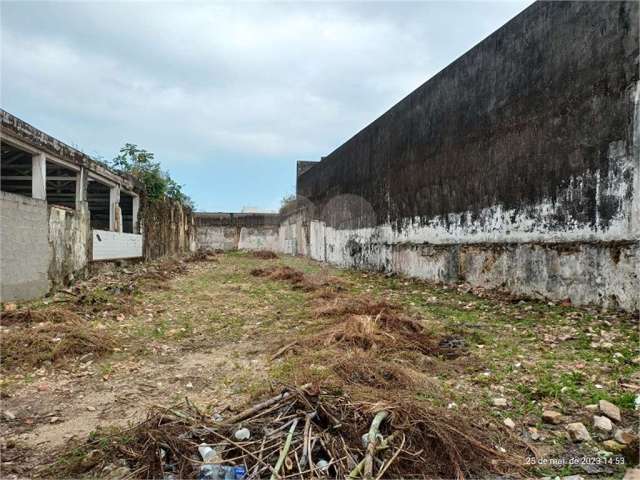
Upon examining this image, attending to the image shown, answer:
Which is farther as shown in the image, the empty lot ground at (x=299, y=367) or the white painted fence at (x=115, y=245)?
the white painted fence at (x=115, y=245)

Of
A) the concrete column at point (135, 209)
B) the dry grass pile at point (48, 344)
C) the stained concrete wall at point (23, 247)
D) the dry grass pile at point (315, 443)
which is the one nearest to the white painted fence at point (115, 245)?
the concrete column at point (135, 209)

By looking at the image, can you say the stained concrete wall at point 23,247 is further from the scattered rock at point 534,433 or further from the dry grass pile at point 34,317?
the scattered rock at point 534,433

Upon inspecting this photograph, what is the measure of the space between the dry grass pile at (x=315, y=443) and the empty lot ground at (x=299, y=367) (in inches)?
7.0

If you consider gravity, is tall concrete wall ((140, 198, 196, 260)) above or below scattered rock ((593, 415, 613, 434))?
above

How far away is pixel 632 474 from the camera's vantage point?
1.94 m

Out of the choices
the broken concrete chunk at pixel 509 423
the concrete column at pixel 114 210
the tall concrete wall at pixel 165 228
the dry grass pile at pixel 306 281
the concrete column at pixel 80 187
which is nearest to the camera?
the broken concrete chunk at pixel 509 423

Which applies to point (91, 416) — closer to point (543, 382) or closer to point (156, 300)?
point (543, 382)

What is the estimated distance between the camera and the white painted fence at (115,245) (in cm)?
962

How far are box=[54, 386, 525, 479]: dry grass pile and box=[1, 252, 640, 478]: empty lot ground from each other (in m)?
0.18

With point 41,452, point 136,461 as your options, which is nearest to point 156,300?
point 41,452

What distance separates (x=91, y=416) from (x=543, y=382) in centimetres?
321

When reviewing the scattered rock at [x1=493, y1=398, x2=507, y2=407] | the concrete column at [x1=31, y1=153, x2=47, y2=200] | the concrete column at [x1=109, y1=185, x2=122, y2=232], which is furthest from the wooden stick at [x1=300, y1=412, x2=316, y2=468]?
the concrete column at [x1=109, y1=185, x2=122, y2=232]

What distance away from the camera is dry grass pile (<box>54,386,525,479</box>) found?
1927 millimetres

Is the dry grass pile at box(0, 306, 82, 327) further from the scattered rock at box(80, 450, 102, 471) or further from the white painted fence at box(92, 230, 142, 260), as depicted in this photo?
the white painted fence at box(92, 230, 142, 260)
